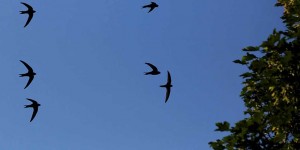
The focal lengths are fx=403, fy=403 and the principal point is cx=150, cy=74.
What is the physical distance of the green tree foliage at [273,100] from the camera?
14875 mm

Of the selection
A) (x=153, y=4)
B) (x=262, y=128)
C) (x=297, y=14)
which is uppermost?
(x=153, y=4)

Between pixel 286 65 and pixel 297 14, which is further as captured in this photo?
pixel 297 14

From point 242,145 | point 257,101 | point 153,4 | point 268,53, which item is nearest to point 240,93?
point 257,101

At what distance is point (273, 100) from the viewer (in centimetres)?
1598

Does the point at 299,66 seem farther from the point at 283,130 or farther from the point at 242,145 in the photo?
the point at 242,145

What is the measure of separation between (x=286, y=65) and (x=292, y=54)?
1.60 ft

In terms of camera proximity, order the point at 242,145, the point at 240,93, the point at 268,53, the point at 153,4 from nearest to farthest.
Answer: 1. the point at 242,145
2. the point at 268,53
3. the point at 240,93
4. the point at 153,4

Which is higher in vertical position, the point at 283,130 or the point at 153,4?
the point at 153,4

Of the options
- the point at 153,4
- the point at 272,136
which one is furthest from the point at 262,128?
the point at 153,4

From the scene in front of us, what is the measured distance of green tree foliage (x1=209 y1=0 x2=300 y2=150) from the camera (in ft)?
48.8

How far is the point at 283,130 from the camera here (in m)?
15.2

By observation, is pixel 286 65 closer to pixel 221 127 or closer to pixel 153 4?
pixel 221 127

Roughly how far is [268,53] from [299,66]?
1.46 meters

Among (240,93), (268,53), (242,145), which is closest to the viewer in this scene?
(242,145)
